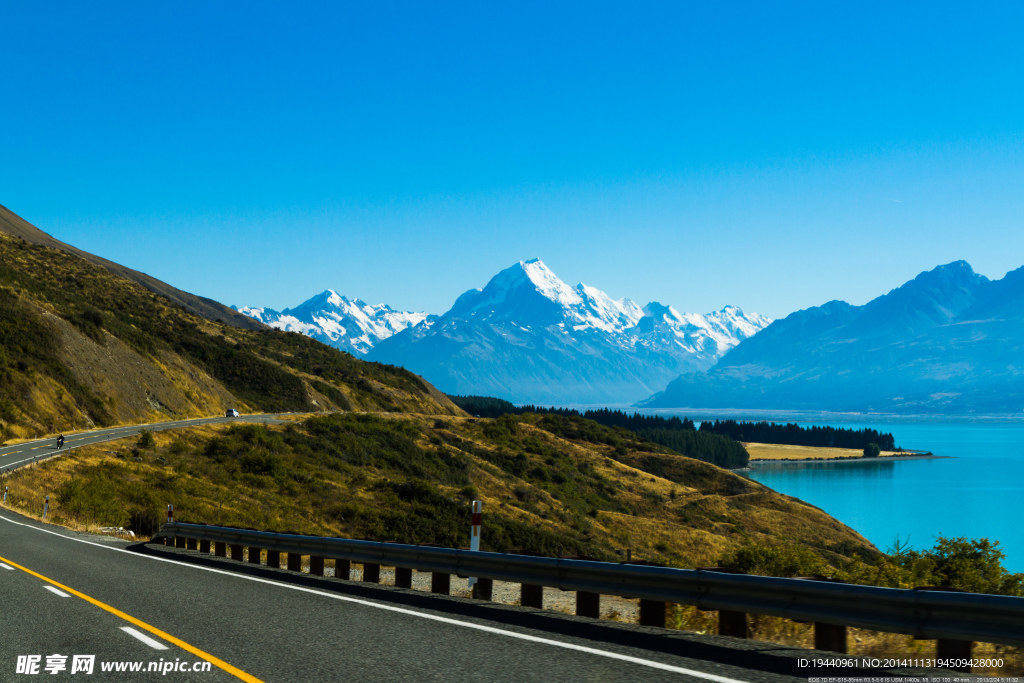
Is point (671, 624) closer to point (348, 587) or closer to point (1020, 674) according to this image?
point (1020, 674)

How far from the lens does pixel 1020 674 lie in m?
6.29

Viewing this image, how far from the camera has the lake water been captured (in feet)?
310

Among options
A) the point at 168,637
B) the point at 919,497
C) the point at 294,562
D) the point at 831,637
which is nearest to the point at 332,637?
the point at 168,637

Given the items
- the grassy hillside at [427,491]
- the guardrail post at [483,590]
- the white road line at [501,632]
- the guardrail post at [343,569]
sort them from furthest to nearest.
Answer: the grassy hillside at [427,491] < the guardrail post at [343,569] < the guardrail post at [483,590] < the white road line at [501,632]

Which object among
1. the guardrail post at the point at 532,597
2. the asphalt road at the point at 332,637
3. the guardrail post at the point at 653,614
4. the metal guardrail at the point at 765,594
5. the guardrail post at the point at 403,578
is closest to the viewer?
the metal guardrail at the point at 765,594

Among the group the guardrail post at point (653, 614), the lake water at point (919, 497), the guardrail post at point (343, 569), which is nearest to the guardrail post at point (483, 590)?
the guardrail post at point (653, 614)

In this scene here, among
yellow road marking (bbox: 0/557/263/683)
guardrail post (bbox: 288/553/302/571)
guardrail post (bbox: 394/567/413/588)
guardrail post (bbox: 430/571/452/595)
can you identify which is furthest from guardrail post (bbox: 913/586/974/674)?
guardrail post (bbox: 288/553/302/571)

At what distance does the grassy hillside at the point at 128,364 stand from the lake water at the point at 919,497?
200 feet

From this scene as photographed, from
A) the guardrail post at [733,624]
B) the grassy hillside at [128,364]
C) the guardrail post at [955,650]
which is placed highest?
the grassy hillside at [128,364]

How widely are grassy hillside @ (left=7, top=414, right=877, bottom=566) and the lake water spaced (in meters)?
16.0

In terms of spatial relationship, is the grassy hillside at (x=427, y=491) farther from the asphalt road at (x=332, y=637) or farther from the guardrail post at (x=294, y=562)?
the asphalt road at (x=332, y=637)

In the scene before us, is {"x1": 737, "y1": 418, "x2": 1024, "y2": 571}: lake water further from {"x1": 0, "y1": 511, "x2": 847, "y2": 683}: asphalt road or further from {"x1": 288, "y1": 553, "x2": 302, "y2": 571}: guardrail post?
{"x1": 0, "y1": 511, "x2": 847, "y2": 683}: asphalt road

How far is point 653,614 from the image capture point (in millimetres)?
8516

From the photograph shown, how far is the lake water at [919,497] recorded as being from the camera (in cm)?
9462
